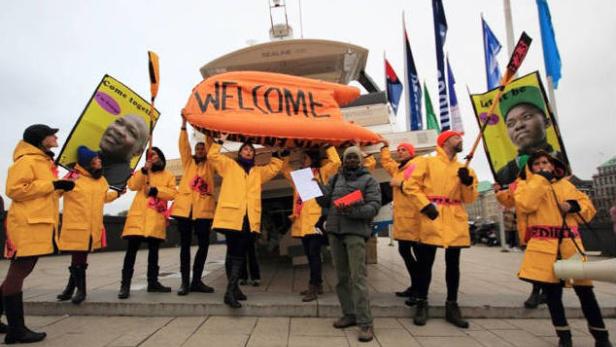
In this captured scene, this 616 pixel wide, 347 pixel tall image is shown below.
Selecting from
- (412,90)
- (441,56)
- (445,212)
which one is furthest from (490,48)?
(445,212)

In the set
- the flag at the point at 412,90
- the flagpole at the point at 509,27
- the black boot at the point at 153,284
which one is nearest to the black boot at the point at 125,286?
the black boot at the point at 153,284

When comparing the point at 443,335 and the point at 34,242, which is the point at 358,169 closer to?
the point at 443,335

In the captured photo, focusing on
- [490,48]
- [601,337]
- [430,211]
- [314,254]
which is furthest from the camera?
[490,48]

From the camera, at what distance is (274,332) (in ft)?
12.1

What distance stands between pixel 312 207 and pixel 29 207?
2.91 metres

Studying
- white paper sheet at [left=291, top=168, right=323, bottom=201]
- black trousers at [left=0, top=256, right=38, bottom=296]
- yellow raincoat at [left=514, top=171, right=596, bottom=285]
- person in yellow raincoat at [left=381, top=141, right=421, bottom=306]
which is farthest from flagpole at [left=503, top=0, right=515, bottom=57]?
black trousers at [left=0, top=256, right=38, bottom=296]

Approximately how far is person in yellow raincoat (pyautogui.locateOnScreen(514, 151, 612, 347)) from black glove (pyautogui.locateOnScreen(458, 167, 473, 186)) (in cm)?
54

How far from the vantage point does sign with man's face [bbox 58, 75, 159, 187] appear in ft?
16.5

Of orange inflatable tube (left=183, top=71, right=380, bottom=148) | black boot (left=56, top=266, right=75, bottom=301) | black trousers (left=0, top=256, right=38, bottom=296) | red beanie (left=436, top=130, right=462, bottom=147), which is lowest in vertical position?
black boot (left=56, top=266, right=75, bottom=301)

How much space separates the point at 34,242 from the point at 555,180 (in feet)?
16.2

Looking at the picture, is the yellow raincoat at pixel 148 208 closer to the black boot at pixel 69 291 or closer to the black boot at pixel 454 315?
the black boot at pixel 69 291

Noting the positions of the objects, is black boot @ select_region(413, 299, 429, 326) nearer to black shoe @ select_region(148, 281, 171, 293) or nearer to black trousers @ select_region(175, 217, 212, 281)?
black trousers @ select_region(175, 217, 212, 281)

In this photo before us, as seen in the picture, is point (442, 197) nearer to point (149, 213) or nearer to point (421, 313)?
point (421, 313)

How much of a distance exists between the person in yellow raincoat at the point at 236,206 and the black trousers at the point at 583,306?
3011 mm
